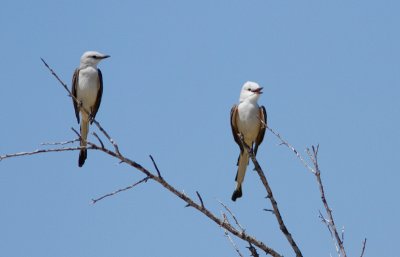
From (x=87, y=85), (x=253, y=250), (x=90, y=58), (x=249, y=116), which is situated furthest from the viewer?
(x=90, y=58)

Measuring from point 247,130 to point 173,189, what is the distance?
170 inches

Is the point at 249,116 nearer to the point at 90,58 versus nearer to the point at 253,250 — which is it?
the point at 90,58

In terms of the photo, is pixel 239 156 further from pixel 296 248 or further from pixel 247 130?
pixel 296 248

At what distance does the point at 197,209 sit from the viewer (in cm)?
424

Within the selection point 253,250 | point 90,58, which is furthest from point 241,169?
point 253,250

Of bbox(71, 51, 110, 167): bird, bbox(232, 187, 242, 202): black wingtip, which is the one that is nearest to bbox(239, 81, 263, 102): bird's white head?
bbox(232, 187, 242, 202): black wingtip

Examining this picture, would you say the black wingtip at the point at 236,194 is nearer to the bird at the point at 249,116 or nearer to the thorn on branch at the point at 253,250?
the bird at the point at 249,116

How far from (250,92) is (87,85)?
221 centimetres

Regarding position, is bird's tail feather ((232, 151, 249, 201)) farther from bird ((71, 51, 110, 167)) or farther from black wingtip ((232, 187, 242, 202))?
bird ((71, 51, 110, 167))

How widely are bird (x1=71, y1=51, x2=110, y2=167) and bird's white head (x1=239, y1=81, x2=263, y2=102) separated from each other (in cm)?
202

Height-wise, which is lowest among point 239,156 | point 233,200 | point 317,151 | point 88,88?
point 317,151

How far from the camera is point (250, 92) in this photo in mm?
8500

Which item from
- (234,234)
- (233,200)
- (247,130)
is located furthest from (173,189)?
(247,130)

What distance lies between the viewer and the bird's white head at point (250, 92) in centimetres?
846
